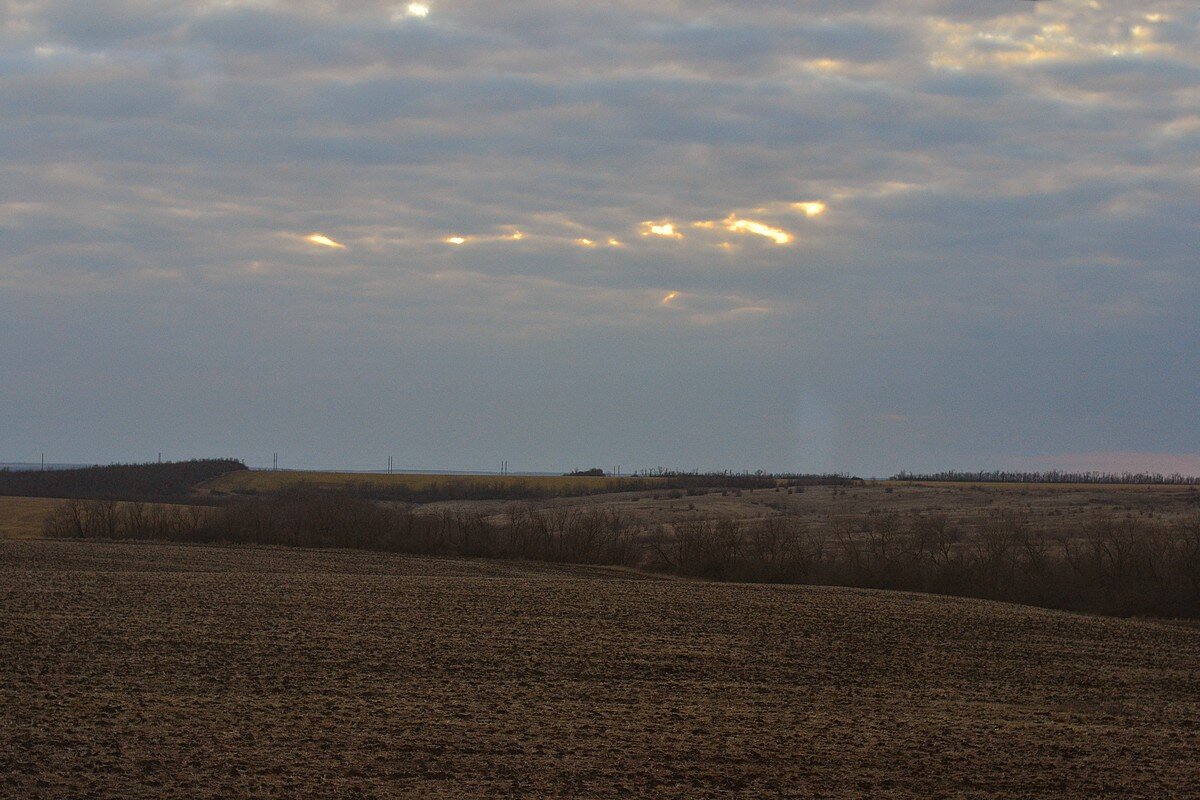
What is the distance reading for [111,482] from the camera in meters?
156

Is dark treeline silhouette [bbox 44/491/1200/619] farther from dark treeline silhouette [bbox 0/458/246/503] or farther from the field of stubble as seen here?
dark treeline silhouette [bbox 0/458/246/503]

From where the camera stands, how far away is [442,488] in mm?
153750

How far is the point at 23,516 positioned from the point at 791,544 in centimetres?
6768

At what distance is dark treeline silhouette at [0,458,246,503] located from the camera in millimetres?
142500

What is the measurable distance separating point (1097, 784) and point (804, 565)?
44059 mm

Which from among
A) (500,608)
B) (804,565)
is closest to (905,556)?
(804,565)

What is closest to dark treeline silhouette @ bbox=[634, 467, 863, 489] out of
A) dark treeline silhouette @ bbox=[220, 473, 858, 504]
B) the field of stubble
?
dark treeline silhouette @ bbox=[220, 473, 858, 504]

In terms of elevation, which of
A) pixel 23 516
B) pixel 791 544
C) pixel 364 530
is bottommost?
pixel 791 544

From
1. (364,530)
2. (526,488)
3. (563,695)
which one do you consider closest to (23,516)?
(364,530)

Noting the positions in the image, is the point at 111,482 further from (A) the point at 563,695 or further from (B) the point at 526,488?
(A) the point at 563,695

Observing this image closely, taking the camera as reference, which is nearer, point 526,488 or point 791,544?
point 791,544

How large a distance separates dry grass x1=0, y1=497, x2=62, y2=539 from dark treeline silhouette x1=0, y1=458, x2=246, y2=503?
22.8 m

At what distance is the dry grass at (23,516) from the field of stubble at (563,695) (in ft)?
168

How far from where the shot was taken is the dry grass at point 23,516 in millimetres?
81881
